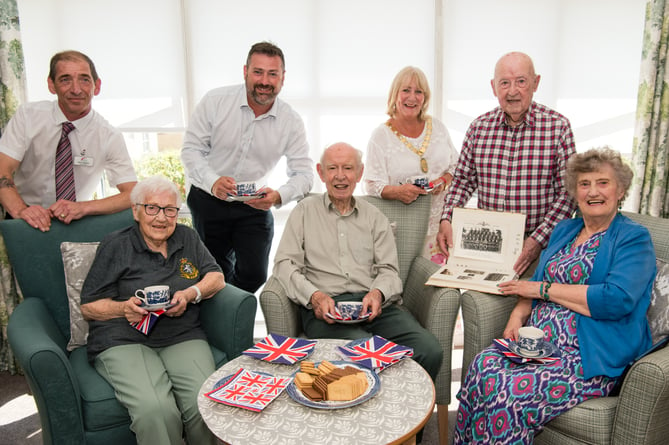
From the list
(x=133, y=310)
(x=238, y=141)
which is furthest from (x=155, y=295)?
(x=238, y=141)

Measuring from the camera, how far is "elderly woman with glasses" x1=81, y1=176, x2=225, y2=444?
1.86 metres

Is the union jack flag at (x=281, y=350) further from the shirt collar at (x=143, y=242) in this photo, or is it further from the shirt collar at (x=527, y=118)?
the shirt collar at (x=527, y=118)

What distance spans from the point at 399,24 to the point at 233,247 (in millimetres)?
2093

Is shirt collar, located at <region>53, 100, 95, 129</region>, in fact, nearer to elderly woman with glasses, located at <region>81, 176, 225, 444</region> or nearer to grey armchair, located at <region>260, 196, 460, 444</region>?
elderly woman with glasses, located at <region>81, 176, 225, 444</region>

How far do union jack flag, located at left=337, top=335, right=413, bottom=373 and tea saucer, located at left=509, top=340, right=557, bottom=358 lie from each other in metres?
0.43

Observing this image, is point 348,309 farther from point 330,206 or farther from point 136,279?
point 136,279

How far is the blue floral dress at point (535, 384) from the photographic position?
6.03 feet

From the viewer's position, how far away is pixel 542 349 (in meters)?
1.92


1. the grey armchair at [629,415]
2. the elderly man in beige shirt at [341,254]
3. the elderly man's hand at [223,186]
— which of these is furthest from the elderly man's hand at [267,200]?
the grey armchair at [629,415]

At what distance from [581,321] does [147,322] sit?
172cm

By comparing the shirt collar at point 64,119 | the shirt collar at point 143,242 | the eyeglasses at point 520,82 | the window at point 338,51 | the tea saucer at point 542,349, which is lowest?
the tea saucer at point 542,349

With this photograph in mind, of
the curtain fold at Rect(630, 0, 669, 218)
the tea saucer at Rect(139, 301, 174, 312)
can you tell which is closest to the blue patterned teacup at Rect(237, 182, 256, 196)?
the tea saucer at Rect(139, 301, 174, 312)

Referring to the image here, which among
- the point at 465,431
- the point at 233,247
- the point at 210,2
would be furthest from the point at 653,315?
the point at 210,2

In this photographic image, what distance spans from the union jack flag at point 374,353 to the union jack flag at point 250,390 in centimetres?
27
